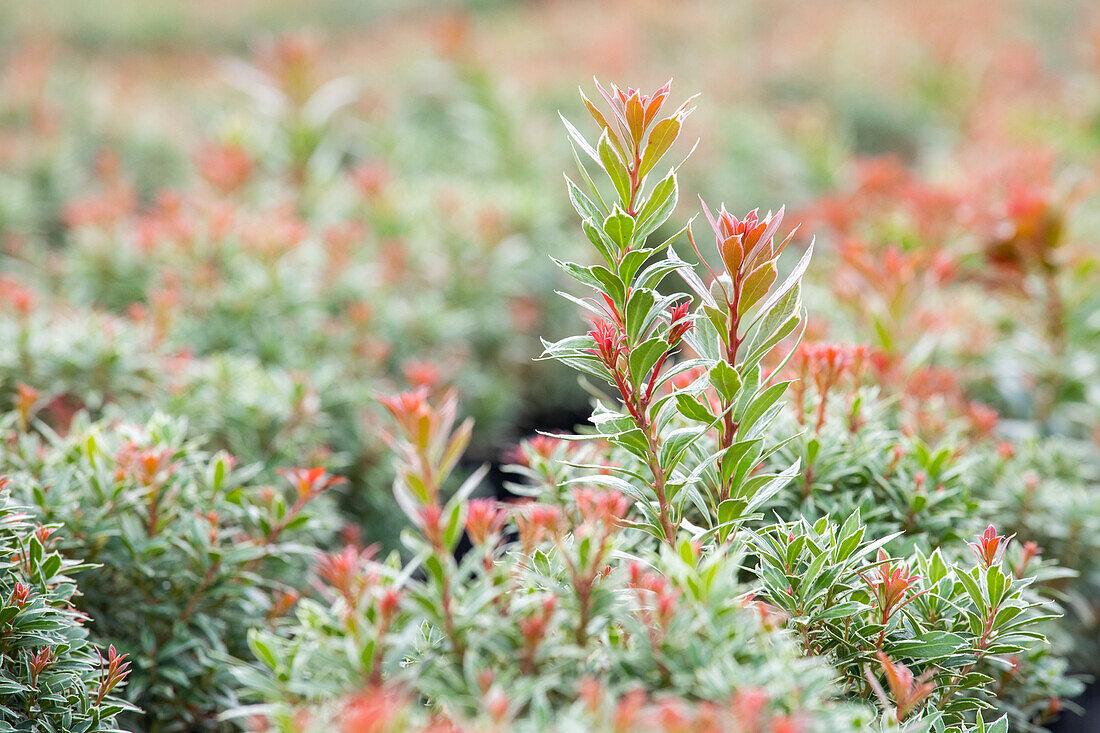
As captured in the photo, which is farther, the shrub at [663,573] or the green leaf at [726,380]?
the green leaf at [726,380]

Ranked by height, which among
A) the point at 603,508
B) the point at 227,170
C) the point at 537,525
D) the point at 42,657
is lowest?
the point at 42,657

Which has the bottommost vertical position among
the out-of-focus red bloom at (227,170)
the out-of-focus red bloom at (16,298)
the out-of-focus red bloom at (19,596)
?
the out-of-focus red bloom at (19,596)

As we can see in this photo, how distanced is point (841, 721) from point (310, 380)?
1813mm

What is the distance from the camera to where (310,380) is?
8.09 ft

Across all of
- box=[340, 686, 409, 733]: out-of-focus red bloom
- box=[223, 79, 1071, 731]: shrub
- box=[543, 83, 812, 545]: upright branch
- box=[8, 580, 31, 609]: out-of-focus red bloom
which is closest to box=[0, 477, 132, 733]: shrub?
box=[8, 580, 31, 609]: out-of-focus red bloom

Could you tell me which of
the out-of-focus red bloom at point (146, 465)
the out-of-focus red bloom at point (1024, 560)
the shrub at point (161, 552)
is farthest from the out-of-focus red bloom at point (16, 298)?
the out-of-focus red bloom at point (1024, 560)

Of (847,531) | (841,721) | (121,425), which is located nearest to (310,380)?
(121,425)

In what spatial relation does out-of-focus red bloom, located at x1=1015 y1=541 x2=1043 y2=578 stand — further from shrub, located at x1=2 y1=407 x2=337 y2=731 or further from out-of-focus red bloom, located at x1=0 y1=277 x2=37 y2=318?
out-of-focus red bloom, located at x1=0 y1=277 x2=37 y2=318

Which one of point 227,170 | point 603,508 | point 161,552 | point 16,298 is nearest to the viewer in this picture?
point 603,508

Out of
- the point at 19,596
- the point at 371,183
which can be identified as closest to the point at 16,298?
the point at 19,596

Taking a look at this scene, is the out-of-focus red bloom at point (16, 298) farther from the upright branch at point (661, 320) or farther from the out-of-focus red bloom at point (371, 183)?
the upright branch at point (661, 320)

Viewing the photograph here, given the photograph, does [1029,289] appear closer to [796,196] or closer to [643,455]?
[796,196]

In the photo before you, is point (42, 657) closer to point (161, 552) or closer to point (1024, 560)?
point (161, 552)

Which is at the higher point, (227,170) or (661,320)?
(227,170)
